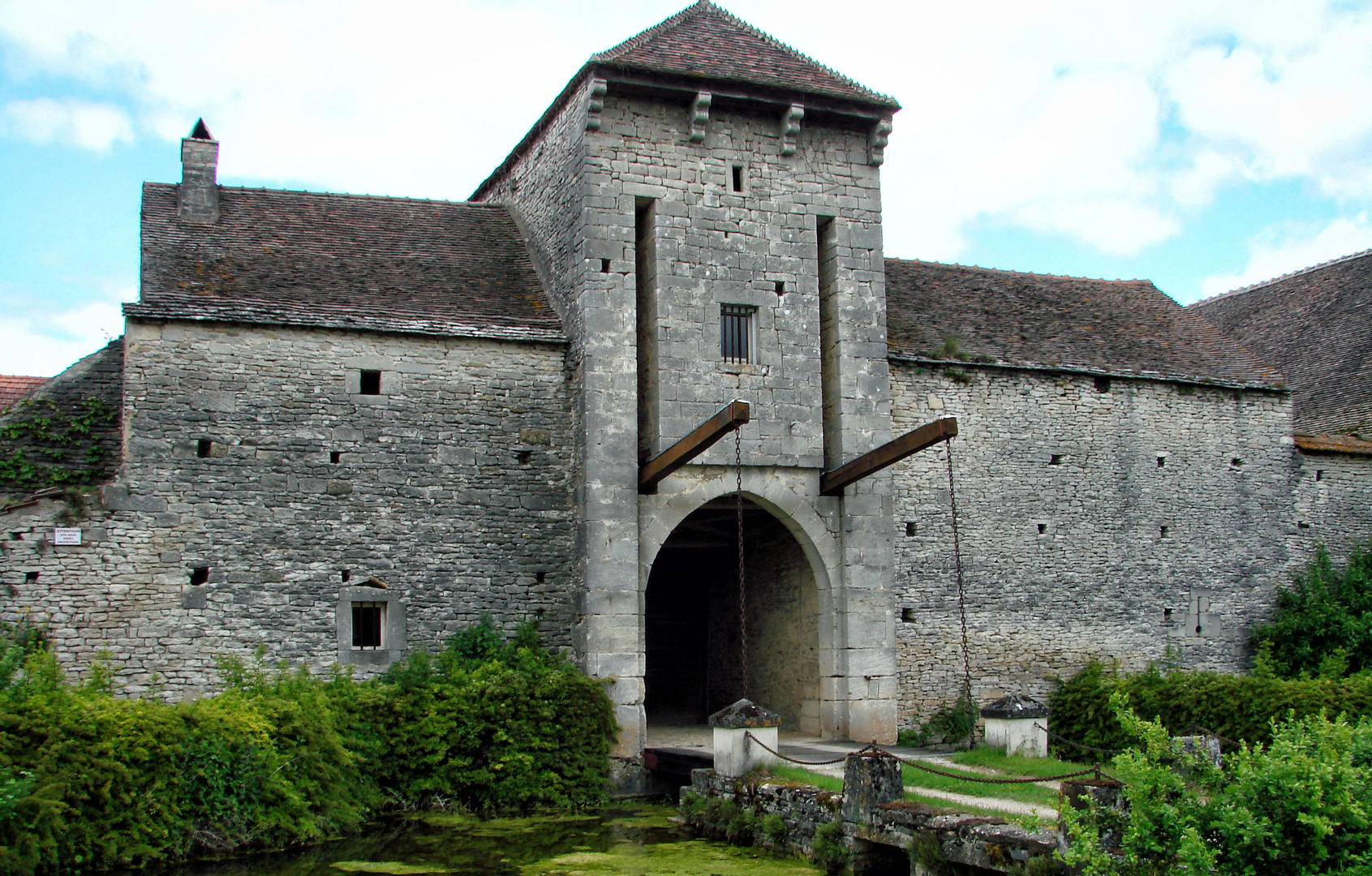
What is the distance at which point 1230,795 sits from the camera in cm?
569

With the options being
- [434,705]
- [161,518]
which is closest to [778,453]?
[434,705]

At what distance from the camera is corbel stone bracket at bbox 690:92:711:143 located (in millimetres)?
13594

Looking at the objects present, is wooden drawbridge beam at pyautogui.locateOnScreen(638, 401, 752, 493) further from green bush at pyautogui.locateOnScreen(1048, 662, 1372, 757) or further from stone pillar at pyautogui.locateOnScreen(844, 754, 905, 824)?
green bush at pyautogui.locateOnScreen(1048, 662, 1372, 757)

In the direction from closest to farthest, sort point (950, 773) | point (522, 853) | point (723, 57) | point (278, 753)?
point (950, 773) → point (522, 853) → point (278, 753) → point (723, 57)

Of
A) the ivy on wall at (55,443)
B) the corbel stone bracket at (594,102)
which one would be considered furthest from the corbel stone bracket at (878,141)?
the ivy on wall at (55,443)

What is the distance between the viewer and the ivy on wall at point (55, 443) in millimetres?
12188

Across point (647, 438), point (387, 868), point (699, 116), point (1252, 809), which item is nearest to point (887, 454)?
point (647, 438)

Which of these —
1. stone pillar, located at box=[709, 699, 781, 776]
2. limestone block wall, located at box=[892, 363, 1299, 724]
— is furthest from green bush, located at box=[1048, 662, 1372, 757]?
stone pillar, located at box=[709, 699, 781, 776]

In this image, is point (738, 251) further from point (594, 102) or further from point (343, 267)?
point (343, 267)

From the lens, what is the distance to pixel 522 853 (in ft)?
32.5

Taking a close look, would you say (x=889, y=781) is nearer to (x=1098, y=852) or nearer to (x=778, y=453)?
(x=1098, y=852)

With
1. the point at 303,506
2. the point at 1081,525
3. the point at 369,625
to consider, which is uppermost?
the point at 303,506

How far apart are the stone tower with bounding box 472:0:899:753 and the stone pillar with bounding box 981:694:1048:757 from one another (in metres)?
2.71

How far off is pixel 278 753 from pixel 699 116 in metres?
8.07
